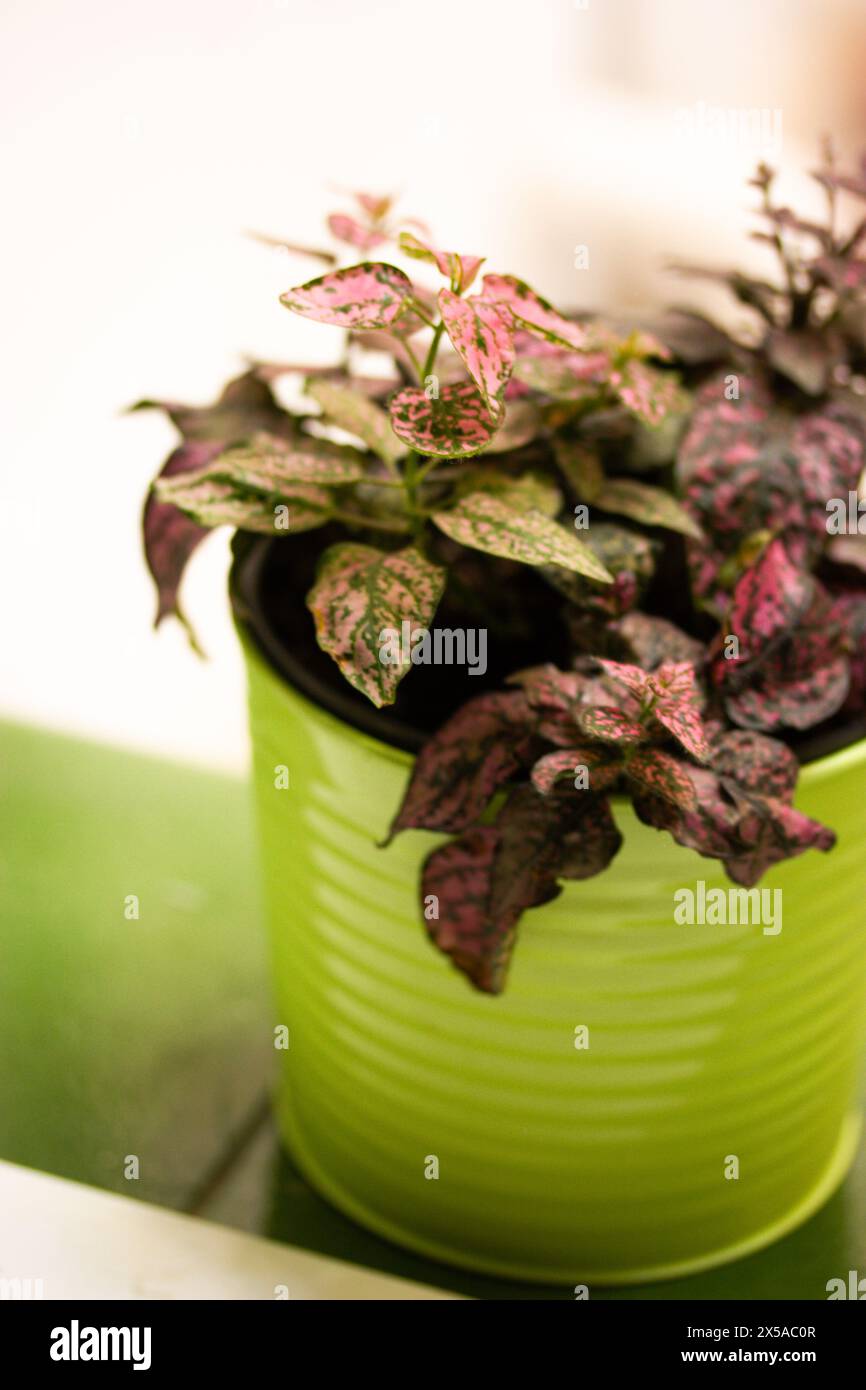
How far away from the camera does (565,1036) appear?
0.90m

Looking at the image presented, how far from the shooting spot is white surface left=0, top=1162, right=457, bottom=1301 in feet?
3.12

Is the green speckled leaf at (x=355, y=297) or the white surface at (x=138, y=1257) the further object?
the white surface at (x=138, y=1257)

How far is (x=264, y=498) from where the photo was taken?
843 millimetres

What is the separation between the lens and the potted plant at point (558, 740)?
2.52ft

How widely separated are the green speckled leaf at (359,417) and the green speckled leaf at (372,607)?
9cm

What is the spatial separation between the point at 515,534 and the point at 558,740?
104 millimetres

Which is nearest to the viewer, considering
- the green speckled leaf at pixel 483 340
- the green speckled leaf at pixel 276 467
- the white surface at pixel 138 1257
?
the green speckled leaf at pixel 483 340

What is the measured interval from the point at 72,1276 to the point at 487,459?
0.56 m

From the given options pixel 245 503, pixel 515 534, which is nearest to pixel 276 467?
pixel 245 503

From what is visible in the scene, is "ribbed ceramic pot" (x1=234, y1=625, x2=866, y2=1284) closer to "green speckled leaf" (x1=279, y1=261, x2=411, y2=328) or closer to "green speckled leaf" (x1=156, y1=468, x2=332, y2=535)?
"green speckled leaf" (x1=156, y1=468, x2=332, y2=535)

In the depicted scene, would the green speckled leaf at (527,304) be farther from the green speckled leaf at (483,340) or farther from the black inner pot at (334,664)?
the black inner pot at (334,664)

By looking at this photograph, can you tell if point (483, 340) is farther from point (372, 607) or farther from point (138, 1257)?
point (138, 1257)

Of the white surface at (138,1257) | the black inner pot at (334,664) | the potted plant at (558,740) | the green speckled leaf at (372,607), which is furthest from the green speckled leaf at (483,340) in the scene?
the white surface at (138,1257)

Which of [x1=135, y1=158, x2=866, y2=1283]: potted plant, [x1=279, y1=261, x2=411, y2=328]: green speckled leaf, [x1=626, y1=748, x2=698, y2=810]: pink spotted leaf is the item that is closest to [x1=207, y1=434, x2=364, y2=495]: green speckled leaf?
[x1=135, y1=158, x2=866, y2=1283]: potted plant
